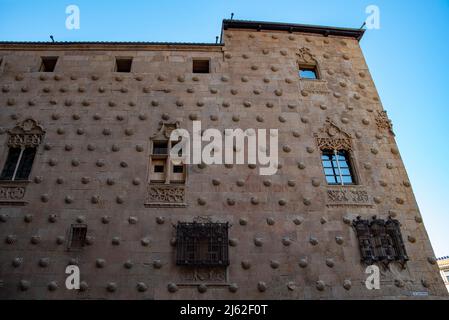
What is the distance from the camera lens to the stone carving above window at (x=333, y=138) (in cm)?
949

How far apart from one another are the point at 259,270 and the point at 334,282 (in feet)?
4.96

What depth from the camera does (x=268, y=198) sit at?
858 centimetres

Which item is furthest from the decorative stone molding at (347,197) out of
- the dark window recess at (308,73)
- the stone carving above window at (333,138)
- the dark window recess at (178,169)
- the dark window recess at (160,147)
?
the dark window recess at (160,147)

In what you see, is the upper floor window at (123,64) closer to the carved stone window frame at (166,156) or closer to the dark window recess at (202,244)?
the carved stone window frame at (166,156)

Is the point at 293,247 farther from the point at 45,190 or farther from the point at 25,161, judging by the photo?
the point at 25,161

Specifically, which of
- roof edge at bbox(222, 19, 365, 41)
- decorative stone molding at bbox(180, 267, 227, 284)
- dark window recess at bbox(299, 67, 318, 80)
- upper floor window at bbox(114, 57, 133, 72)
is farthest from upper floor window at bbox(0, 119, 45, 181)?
dark window recess at bbox(299, 67, 318, 80)

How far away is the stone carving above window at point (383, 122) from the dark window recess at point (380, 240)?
2.75 meters

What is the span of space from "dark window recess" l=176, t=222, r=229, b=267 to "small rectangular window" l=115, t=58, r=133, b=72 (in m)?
5.38

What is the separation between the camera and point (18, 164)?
8930 mm

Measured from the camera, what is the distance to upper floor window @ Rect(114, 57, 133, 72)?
435 inches

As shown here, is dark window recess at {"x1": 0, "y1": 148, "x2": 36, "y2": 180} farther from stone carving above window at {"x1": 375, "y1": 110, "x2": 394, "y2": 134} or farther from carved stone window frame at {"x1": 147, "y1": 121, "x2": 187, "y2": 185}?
stone carving above window at {"x1": 375, "y1": 110, "x2": 394, "y2": 134}

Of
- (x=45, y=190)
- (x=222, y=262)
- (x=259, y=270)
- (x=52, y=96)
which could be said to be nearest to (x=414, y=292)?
(x=259, y=270)

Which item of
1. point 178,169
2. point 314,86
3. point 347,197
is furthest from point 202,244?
point 314,86

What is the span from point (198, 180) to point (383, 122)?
17.1 ft
